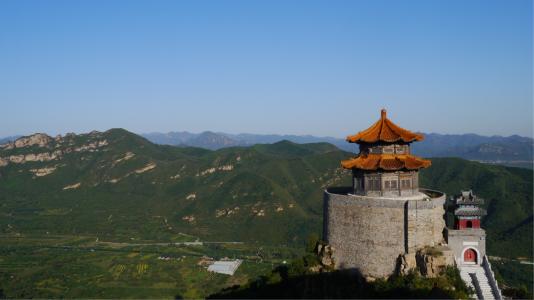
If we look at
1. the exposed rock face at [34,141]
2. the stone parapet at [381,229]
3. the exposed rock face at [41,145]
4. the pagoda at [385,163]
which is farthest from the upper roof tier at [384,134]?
the exposed rock face at [34,141]

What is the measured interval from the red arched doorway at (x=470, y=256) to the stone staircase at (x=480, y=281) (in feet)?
1.31

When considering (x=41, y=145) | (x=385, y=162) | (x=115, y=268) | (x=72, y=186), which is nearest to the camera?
(x=385, y=162)

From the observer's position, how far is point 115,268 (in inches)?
3196

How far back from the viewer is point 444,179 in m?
110

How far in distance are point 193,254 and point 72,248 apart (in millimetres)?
24548

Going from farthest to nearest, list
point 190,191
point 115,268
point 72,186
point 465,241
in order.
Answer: point 72,186, point 190,191, point 115,268, point 465,241

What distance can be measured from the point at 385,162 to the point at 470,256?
7.76 metres

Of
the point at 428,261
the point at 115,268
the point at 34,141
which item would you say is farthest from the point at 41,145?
the point at 428,261

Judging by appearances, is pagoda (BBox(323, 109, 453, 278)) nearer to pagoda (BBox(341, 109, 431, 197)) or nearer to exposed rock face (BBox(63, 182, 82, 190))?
pagoda (BBox(341, 109, 431, 197))

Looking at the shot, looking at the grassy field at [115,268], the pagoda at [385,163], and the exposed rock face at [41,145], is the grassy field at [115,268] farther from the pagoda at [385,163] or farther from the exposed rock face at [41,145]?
the exposed rock face at [41,145]

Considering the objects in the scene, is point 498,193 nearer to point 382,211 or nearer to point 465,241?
point 465,241

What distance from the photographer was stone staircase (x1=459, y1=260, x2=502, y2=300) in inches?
1081

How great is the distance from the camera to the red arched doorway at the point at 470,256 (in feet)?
101

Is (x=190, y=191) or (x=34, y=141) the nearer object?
(x=190, y=191)
